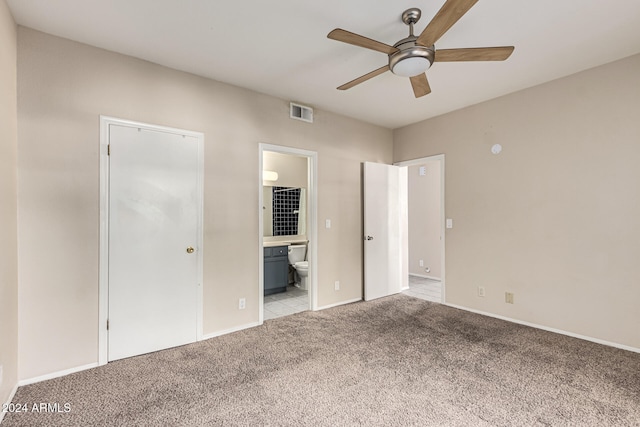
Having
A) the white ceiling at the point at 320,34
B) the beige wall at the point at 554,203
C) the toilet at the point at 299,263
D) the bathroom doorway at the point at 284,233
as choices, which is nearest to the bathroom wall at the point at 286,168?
the bathroom doorway at the point at 284,233

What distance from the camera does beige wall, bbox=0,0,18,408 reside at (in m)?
1.85

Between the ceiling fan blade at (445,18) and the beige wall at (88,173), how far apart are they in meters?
2.00

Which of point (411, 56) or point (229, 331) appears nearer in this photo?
point (411, 56)

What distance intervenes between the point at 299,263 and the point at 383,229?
1507 millimetres

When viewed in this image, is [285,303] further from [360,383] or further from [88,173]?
[88,173]

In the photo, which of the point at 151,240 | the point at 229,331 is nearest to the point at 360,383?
the point at 229,331

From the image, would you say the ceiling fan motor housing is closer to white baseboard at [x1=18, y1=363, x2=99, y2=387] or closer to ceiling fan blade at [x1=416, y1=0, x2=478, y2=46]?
ceiling fan blade at [x1=416, y1=0, x2=478, y2=46]

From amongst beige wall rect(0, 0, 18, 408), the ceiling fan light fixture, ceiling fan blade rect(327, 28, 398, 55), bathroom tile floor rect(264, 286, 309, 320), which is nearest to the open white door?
bathroom tile floor rect(264, 286, 309, 320)

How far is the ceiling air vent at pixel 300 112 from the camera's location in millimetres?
3637

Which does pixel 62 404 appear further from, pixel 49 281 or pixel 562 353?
pixel 562 353

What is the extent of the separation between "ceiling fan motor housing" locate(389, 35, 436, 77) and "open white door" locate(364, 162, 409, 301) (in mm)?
2215

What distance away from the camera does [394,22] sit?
2.16 metres

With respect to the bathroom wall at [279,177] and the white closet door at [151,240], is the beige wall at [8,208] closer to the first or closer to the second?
the white closet door at [151,240]

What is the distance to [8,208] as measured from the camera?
196cm
